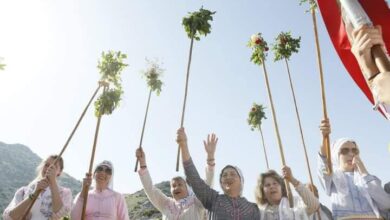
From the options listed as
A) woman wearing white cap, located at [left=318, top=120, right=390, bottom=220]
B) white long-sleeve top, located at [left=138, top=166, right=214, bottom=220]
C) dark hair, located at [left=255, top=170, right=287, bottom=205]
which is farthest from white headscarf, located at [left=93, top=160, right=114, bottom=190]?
woman wearing white cap, located at [left=318, top=120, right=390, bottom=220]

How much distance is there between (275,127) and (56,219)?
4.60 m

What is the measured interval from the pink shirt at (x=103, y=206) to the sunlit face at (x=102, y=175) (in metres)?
0.15

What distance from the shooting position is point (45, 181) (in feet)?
21.3

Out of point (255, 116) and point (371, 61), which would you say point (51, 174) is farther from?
point (255, 116)

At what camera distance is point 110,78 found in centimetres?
995

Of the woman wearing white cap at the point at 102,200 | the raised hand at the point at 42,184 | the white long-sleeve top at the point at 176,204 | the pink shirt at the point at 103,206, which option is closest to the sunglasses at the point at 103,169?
the woman wearing white cap at the point at 102,200

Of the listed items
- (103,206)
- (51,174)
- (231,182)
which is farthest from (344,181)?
(51,174)

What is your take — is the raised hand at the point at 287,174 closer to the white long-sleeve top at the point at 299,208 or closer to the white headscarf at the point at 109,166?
the white long-sleeve top at the point at 299,208

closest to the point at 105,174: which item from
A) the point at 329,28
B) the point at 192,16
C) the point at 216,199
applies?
the point at 216,199

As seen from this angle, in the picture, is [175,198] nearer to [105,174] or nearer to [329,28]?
[105,174]

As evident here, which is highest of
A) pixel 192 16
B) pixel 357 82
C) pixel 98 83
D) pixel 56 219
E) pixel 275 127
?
pixel 192 16

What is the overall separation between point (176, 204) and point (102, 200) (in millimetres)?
1400

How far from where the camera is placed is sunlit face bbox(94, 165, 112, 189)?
713 cm

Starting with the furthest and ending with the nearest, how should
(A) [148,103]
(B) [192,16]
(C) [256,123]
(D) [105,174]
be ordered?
(C) [256,123], (B) [192,16], (A) [148,103], (D) [105,174]
